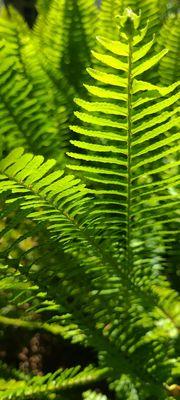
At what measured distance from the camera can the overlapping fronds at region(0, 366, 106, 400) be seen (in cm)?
62

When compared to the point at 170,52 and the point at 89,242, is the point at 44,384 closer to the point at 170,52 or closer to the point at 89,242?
the point at 89,242

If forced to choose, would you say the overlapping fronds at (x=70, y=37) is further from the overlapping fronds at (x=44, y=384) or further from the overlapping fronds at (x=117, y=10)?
the overlapping fronds at (x=44, y=384)

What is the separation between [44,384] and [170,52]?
52cm

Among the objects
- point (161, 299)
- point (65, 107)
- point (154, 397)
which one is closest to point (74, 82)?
point (65, 107)

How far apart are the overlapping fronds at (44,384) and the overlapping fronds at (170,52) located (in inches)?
17.9

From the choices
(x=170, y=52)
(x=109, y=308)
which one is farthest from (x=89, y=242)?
(x=170, y=52)

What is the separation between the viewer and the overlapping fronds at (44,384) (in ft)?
2.02

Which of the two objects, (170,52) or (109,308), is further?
(170,52)

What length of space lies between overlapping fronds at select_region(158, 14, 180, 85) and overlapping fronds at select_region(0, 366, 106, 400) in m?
0.45

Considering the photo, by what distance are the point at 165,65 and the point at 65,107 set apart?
0.56 feet

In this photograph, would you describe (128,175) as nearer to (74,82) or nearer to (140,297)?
(140,297)

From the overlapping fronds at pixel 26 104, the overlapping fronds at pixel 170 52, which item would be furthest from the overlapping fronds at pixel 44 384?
the overlapping fronds at pixel 170 52

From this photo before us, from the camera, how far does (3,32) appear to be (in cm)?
80

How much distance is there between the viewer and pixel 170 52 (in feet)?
2.65
